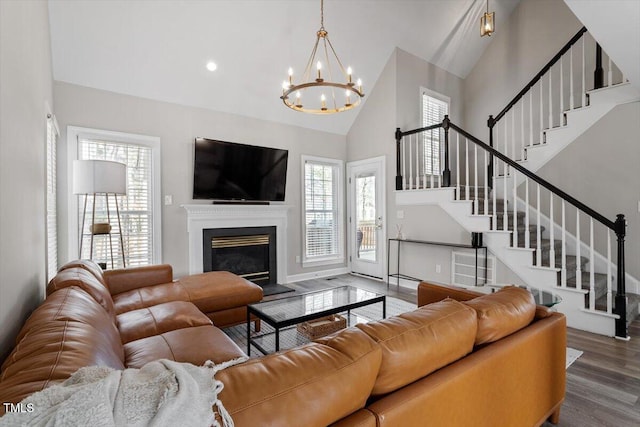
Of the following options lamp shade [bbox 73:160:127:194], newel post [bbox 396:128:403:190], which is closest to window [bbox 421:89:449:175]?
newel post [bbox 396:128:403:190]

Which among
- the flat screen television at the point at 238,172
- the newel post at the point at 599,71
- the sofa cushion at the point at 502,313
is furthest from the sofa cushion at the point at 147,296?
the newel post at the point at 599,71

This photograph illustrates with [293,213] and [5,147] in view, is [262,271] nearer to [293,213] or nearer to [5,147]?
[293,213]

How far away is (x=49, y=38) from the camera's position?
3.22 metres

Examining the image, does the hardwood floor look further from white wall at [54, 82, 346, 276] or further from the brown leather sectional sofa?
white wall at [54, 82, 346, 276]

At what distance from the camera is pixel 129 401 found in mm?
623

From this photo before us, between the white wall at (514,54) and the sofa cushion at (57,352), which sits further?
the white wall at (514,54)

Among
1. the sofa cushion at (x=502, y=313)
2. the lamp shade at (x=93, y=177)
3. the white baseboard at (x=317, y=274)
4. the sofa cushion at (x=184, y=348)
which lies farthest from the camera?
the white baseboard at (x=317, y=274)

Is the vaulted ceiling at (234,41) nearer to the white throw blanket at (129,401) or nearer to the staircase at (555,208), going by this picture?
the staircase at (555,208)

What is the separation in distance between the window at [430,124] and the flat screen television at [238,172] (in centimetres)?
247

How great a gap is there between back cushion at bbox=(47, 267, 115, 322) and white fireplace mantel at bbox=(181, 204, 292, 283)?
7.34ft

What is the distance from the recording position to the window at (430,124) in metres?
5.47

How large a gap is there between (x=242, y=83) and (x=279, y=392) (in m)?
4.54

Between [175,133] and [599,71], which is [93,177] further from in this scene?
[599,71]

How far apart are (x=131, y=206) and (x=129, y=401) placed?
13.3 ft
